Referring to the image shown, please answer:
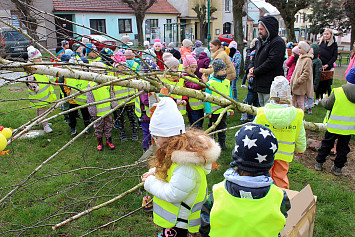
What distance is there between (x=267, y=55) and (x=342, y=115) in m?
1.70

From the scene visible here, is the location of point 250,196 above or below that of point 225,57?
below

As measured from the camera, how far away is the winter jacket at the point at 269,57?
15.5 feet

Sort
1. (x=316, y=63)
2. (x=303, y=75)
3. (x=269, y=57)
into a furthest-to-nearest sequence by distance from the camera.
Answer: (x=316, y=63) < (x=303, y=75) < (x=269, y=57)

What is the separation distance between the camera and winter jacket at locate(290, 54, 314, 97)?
6.19 metres

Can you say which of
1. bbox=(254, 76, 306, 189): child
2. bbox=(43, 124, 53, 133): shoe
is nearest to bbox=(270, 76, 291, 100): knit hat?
bbox=(254, 76, 306, 189): child

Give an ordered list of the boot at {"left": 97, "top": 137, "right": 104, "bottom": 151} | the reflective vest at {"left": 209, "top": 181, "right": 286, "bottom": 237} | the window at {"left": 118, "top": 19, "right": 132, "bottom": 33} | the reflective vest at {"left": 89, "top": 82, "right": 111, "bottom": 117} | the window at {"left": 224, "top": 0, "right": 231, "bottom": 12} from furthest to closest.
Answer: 1. the window at {"left": 224, "top": 0, "right": 231, "bottom": 12}
2. the window at {"left": 118, "top": 19, "right": 132, "bottom": 33}
3. the boot at {"left": 97, "top": 137, "right": 104, "bottom": 151}
4. the reflective vest at {"left": 89, "top": 82, "right": 111, "bottom": 117}
5. the reflective vest at {"left": 209, "top": 181, "right": 286, "bottom": 237}

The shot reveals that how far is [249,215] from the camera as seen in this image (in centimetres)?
156

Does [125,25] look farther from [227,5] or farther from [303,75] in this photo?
[303,75]

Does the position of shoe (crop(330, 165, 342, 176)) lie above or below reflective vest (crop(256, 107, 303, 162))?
below

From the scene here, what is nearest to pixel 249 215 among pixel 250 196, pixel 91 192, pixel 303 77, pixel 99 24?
pixel 250 196

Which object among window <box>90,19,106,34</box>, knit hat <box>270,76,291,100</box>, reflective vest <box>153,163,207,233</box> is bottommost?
reflective vest <box>153,163,207,233</box>

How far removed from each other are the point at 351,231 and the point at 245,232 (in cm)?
224

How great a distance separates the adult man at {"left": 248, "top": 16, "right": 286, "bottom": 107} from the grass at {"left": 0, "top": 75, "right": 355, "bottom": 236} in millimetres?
1357

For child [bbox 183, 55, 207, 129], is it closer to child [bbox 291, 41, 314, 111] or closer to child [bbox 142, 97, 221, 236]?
child [bbox 291, 41, 314, 111]
